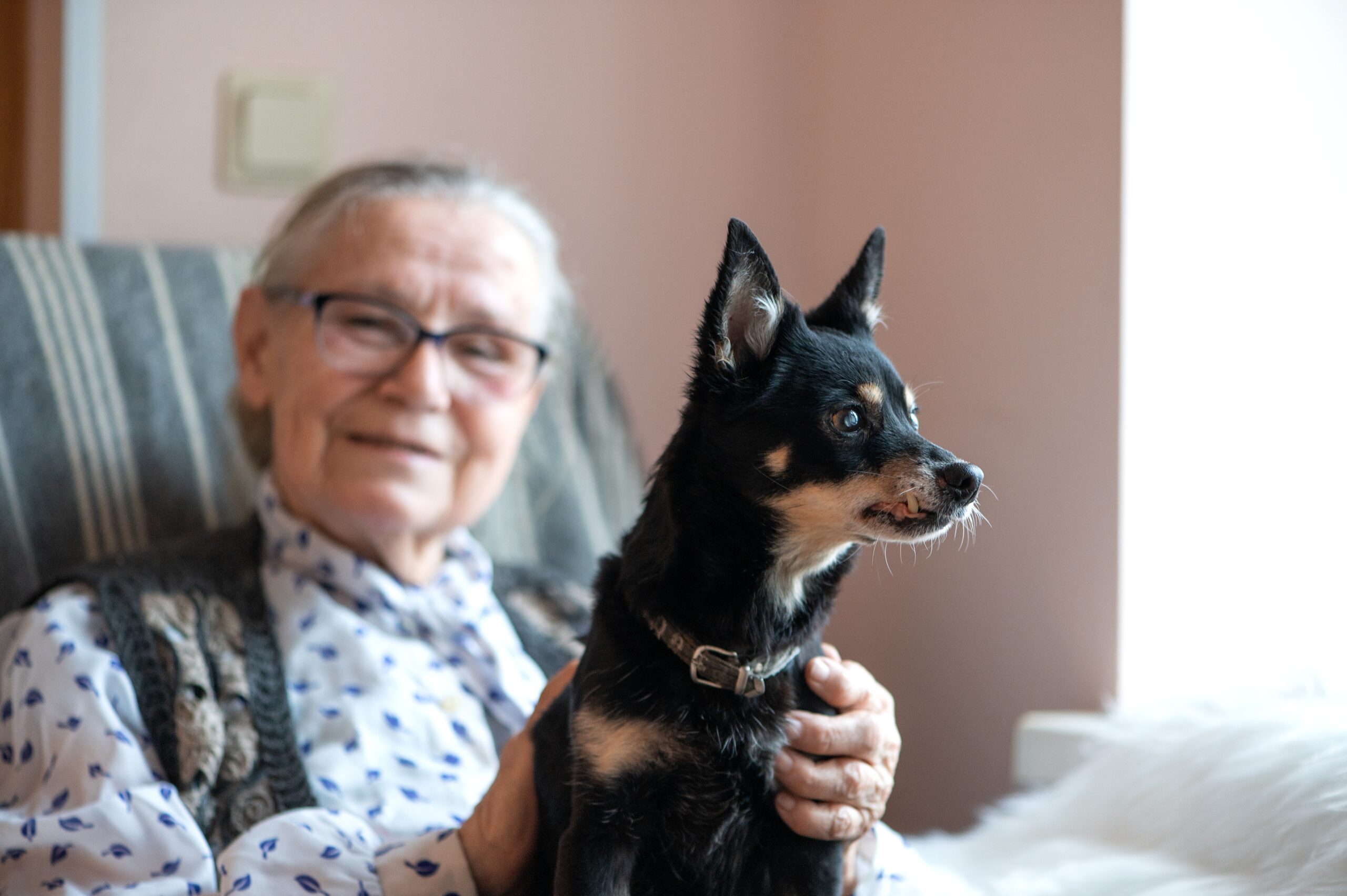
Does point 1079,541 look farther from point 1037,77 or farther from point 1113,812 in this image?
point 1037,77

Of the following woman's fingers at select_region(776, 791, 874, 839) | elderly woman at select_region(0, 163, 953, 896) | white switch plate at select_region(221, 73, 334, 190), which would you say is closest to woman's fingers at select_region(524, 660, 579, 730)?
elderly woman at select_region(0, 163, 953, 896)

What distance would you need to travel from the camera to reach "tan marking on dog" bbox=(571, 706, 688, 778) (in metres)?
0.70

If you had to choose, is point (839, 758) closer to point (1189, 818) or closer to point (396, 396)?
point (1189, 818)

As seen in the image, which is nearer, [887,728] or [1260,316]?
[887,728]

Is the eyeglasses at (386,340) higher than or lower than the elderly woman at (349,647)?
higher

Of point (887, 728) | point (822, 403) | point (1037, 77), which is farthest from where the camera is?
point (1037, 77)

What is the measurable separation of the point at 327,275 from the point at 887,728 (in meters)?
0.82

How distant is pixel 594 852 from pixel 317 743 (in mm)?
464

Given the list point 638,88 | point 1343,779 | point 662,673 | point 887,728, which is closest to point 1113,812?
point 1343,779

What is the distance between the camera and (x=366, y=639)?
1112 mm

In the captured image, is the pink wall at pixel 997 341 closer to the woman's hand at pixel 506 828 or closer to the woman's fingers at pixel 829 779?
the woman's fingers at pixel 829 779

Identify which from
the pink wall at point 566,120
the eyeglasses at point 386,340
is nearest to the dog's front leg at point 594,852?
the eyeglasses at point 386,340

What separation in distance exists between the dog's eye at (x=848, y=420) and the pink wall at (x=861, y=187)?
0.61 meters

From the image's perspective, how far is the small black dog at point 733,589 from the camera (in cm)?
69
